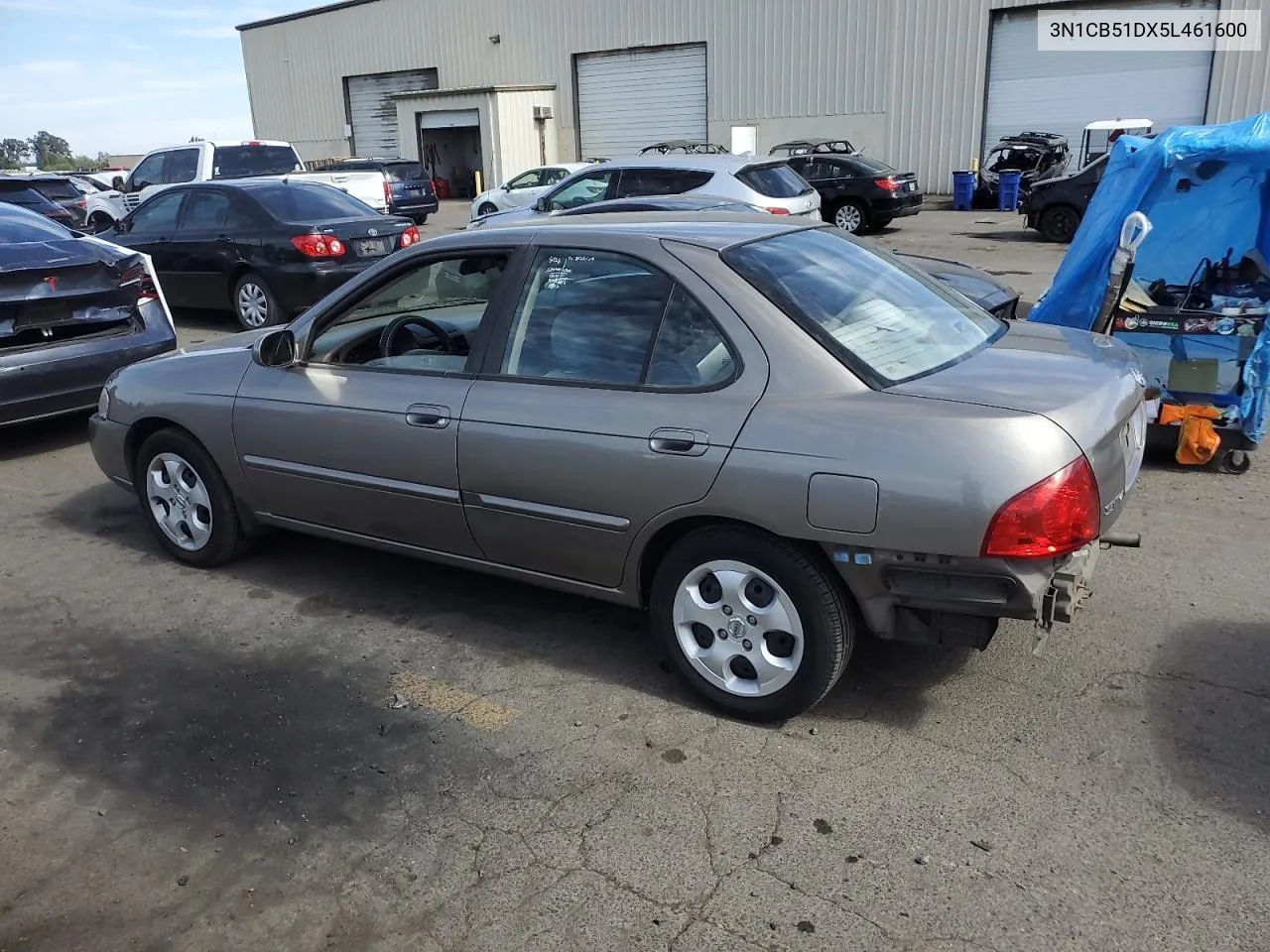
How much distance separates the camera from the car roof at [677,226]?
12.0 feet

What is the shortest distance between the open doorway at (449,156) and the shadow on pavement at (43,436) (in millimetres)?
27506

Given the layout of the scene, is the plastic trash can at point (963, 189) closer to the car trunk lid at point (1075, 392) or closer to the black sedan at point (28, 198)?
the black sedan at point (28, 198)

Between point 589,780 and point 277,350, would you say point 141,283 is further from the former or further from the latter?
point 589,780

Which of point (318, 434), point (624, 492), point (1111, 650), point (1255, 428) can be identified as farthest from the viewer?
point (1255, 428)

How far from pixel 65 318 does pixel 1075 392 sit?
6.35 meters

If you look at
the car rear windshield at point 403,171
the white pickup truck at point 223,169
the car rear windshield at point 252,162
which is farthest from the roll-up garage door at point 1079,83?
the car rear windshield at point 252,162

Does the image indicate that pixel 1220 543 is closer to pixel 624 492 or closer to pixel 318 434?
pixel 624 492

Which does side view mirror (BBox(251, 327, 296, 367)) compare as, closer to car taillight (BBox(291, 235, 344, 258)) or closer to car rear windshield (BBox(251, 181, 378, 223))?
car taillight (BBox(291, 235, 344, 258))

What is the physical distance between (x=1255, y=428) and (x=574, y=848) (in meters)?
4.86

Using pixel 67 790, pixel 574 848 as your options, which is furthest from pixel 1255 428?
pixel 67 790

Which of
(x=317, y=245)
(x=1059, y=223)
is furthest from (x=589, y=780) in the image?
(x=1059, y=223)

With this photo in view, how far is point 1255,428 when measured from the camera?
5773 millimetres

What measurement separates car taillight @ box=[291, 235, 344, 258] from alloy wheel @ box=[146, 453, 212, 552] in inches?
212

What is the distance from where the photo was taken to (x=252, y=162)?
1677 centimetres
